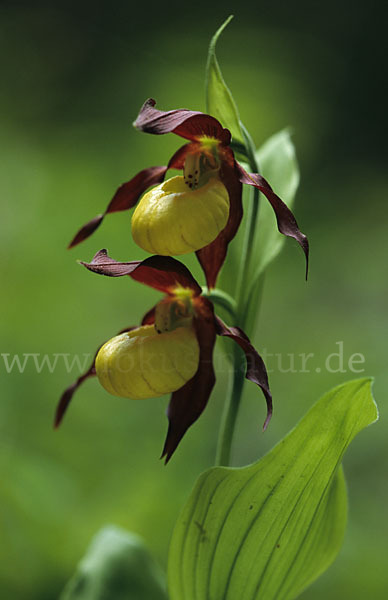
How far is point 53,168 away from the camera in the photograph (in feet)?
8.55

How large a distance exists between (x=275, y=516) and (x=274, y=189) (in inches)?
17.5

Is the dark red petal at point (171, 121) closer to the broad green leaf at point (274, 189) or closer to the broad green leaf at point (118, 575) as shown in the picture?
the broad green leaf at point (274, 189)

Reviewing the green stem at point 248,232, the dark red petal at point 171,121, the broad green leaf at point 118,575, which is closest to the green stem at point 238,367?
the green stem at point 248,232

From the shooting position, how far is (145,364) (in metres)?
0.68

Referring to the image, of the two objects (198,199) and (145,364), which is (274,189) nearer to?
(198,199)

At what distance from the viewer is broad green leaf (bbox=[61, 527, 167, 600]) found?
0.95m

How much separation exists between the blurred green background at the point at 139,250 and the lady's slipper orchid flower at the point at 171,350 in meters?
0.72

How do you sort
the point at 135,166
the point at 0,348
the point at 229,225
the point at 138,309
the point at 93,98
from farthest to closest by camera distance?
the point at 93,98 < the point at 135,166 < the point at 138,309 < the point at 0,348 < the point at 229,225

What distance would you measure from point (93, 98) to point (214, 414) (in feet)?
6.88

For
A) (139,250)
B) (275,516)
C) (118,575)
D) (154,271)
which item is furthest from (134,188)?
(139,250)

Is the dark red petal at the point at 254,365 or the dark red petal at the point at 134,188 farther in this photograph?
the dark red petal at the point at 134,188

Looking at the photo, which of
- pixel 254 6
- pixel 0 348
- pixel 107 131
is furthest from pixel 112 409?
pixel 254 6

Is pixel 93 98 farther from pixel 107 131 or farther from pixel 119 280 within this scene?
pixel 119 280

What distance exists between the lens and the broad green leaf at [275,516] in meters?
0.65
